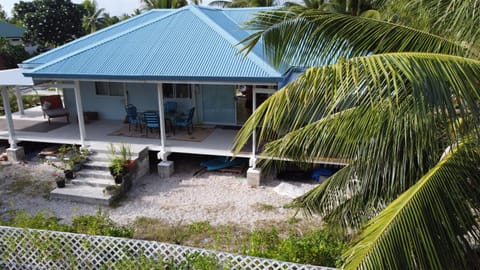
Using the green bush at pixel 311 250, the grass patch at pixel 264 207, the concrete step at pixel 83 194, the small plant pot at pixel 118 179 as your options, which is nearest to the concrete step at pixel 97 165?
the concrete step at pixel 83 194

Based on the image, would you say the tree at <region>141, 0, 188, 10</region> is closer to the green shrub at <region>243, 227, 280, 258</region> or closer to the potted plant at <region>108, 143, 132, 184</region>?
the potted plant at <region>108, 143, 132, 184</region>

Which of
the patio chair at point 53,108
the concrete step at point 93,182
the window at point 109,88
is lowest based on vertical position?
the concrete step at point 93,182

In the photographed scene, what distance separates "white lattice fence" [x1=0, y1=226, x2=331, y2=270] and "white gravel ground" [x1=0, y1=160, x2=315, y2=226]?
261 cm

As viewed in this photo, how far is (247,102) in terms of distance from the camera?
53.7 ft

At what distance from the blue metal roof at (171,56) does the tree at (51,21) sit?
→ 37522 mm

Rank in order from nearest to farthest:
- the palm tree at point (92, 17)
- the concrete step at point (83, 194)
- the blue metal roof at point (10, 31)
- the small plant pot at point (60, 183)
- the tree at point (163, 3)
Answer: the concrete step at point (83, 194) → the small plant pot at point (60, 183) → the tree at point (163, 3) → the blue metal roof at point (10, 31) → the palm tree at point (92, 17)

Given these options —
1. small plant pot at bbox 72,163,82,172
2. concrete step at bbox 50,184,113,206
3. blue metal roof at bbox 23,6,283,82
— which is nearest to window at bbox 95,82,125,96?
blue metal roof at bbox 23,6,283,82

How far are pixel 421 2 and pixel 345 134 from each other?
234 cm

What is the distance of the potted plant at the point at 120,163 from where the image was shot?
1088 centimetres

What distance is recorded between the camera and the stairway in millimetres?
10531

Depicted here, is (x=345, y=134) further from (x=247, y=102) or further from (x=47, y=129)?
(x=47, y=129)

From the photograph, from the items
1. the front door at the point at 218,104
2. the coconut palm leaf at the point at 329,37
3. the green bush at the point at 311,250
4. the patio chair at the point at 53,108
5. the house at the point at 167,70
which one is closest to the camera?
the coconut palm leaf at the point at 329,37

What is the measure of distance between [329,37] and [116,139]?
10.7 metres

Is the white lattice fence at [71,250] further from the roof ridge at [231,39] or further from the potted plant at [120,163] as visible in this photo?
the roof ridge at [231,39]
